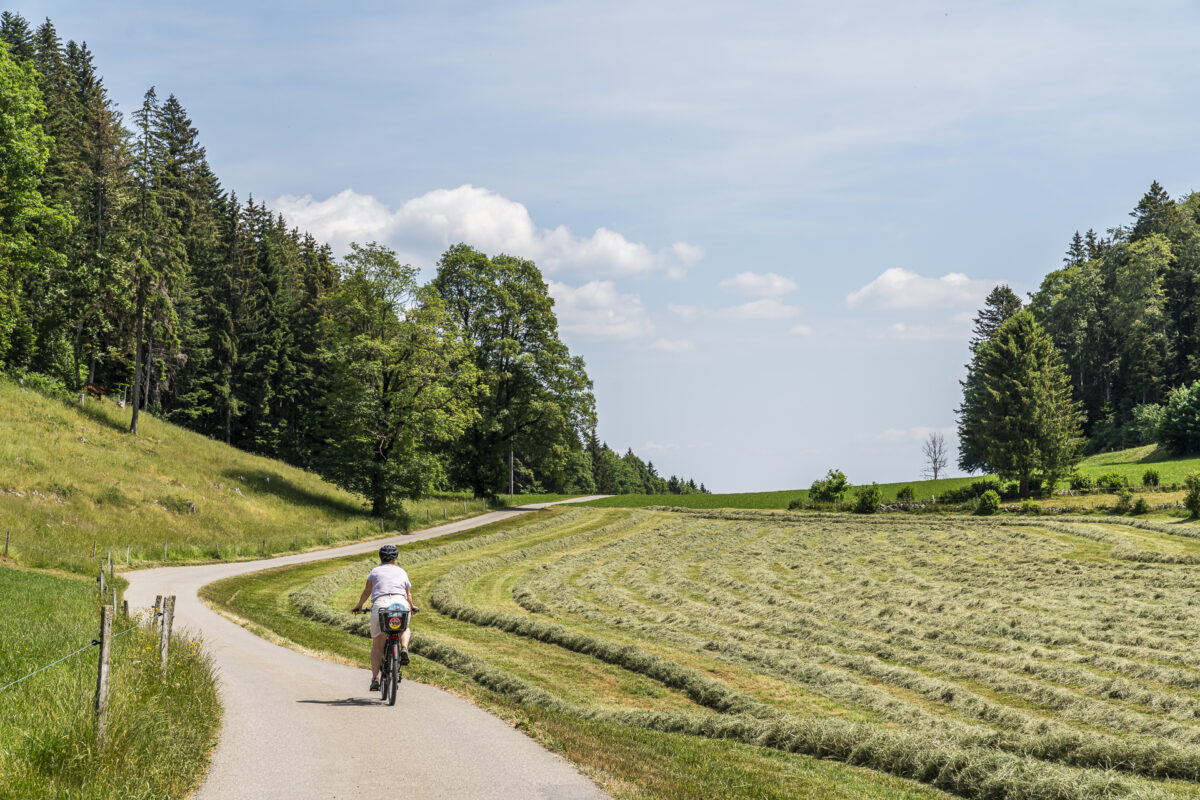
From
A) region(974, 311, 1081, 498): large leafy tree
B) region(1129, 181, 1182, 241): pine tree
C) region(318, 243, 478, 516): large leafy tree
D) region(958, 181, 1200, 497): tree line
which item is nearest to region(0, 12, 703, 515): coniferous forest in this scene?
region(318, 243, 478, 516): large leafy tree

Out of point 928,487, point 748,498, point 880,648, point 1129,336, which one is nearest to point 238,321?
point 748,498

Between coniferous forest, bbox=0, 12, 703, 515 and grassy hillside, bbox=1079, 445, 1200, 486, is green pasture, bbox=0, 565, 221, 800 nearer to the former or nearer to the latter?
coniferous forest, bbox=0, 12, 703, 515

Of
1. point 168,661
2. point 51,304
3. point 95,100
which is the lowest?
point 168,661

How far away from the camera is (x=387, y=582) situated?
1262 centimetres

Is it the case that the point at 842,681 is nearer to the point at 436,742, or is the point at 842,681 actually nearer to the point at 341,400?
the point at 436,742

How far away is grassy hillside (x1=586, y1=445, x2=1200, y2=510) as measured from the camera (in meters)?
61.4

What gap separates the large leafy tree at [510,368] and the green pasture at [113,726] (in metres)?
49.7

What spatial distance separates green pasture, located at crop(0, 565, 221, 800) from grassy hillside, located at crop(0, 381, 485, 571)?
73.0 feet

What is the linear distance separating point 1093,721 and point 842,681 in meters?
4.42

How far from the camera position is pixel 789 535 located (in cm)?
4969

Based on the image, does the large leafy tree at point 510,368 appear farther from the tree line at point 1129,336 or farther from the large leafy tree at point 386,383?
the tree line at point 1129,336

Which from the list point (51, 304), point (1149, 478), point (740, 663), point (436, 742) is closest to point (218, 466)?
point (51, 304)

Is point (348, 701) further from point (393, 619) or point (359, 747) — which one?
point (359, 747)

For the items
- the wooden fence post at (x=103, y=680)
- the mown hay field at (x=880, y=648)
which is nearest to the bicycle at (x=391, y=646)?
the mown hay field at (x=880, y=648)
